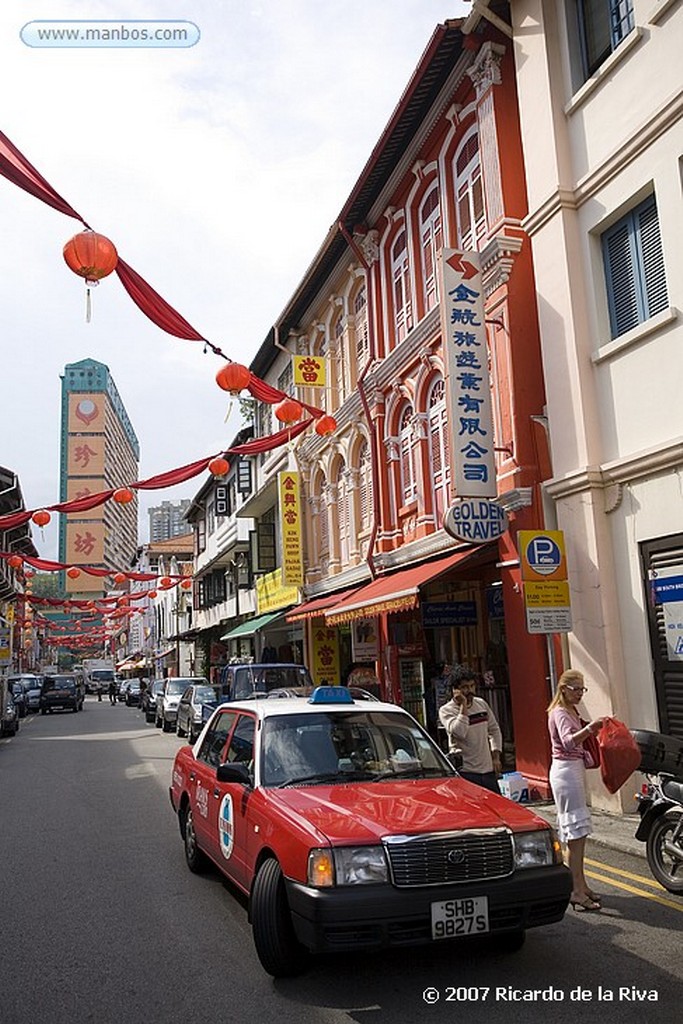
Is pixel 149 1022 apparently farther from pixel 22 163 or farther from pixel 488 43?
pixel 488 43

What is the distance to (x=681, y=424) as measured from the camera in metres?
9.54

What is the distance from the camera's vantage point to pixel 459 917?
4605 mm

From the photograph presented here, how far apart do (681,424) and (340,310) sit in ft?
42.0

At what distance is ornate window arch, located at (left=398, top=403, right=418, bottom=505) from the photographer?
16625 mm

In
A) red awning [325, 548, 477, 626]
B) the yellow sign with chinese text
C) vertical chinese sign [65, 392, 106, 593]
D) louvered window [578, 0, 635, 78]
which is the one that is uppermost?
vertical chinese sign [65, 392, 106, 593]

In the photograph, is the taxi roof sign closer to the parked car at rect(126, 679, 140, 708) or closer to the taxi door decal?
the taxi door decal

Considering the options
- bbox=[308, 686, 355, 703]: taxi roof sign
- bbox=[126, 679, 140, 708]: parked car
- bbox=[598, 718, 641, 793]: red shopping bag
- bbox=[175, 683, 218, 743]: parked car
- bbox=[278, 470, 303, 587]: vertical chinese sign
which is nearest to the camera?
bbox=[598, 718, 641, 793]: red shopping bag

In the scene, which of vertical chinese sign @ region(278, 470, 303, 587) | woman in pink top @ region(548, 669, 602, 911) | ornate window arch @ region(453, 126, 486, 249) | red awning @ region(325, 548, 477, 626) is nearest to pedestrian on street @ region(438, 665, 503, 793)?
woman in pink top @ region(548, 669, 602, 911)

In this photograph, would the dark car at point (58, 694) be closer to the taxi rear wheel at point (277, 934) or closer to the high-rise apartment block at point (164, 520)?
the taxi rear wheel at point (277, 934)

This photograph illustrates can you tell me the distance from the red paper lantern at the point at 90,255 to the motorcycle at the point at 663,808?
6920 millimetres

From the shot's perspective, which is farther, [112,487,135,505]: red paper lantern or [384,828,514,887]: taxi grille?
[112,487,135,505]: red paper lantern

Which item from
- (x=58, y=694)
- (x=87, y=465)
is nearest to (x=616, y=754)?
(x=58, y=694)

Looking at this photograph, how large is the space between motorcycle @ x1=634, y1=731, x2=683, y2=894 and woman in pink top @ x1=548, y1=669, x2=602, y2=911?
62cm

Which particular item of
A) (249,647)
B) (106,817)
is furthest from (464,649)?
(249,647)
